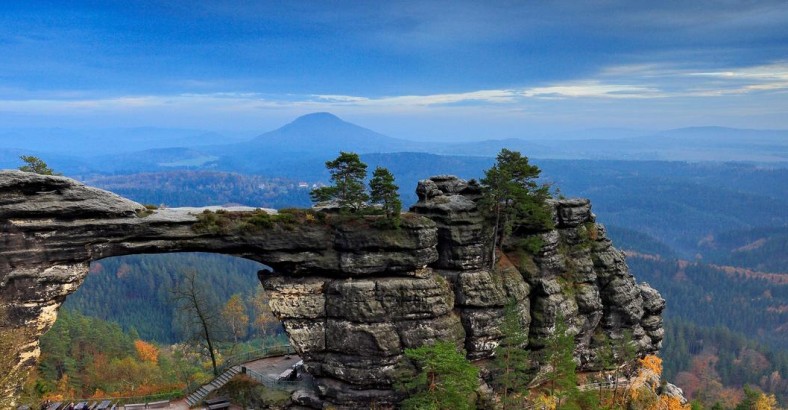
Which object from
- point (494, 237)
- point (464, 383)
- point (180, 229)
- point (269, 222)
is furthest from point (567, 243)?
point (180, 229)

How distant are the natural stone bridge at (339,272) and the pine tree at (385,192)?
1239 millimetres

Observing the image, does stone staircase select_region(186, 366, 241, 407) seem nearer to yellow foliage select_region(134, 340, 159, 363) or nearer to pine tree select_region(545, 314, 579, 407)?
pine tree select_region(545, 314, 579, 407)

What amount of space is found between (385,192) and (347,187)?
2.99 metres

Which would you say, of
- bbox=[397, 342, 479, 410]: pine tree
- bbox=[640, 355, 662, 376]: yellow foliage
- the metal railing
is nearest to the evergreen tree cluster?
bbox=[397, 342, 479, 410]: pine tree

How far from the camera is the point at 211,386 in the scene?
132ft

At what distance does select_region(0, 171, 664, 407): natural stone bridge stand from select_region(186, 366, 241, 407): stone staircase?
8.28 m

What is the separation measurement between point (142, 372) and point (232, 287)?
114m

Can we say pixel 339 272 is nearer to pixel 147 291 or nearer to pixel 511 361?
pixel 511 361

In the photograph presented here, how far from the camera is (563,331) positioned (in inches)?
1481

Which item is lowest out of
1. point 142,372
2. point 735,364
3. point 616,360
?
point 735,364

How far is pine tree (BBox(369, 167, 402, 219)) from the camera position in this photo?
36375 mm

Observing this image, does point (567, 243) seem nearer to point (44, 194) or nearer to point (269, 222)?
point (269, 222)

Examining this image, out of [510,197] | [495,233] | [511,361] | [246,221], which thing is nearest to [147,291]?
[246,221]

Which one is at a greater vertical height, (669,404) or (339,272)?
(339,272)
